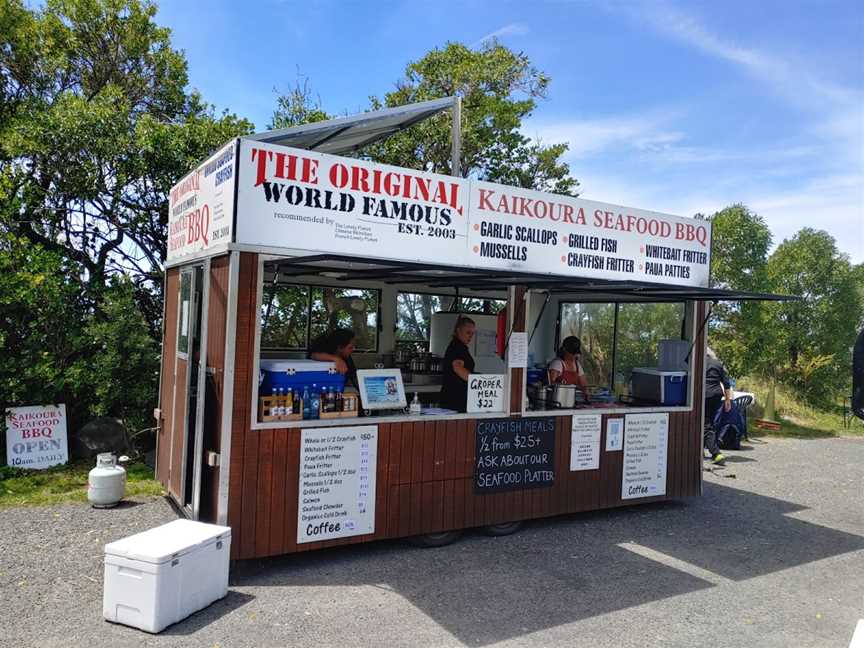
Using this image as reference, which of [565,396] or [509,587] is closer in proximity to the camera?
[509,587]

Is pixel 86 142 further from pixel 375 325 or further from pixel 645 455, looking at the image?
pixel 645 455

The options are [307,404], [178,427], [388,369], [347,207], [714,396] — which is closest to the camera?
[307,404]

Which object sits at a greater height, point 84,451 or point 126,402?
point 126,402

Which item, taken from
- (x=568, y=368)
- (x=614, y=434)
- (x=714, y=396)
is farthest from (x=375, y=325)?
(x=714, y=396)

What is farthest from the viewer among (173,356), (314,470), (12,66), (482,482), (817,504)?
(12,66)

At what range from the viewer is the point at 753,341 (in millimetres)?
15750

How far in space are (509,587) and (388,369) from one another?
2061 millimetres

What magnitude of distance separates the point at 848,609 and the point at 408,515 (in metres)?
3.36

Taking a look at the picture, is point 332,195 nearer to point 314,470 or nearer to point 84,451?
point 314,470

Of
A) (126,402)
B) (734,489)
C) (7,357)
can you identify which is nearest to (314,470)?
(126,402)

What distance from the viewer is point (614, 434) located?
7.18m

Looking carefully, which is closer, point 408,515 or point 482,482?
point 408,515

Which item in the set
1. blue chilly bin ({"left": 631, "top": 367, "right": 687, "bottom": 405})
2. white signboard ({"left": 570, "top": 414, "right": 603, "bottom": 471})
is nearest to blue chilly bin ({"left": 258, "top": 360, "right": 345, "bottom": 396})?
white signboard ({"left": 570, "top": 414, "right": 603, "bottom": 471})

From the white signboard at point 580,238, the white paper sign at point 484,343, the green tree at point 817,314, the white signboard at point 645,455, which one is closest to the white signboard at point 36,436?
the white paper sign at point 484,343
